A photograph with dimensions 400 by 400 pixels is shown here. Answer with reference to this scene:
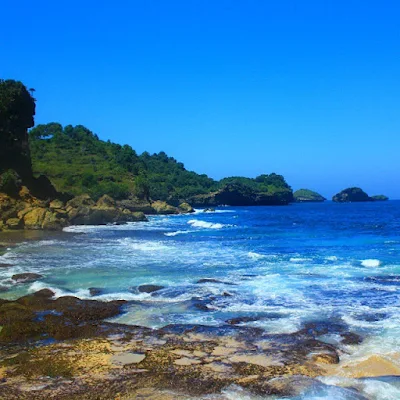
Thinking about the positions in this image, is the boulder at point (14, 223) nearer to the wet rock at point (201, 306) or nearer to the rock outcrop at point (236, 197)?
the wet rock at point (201, 306)

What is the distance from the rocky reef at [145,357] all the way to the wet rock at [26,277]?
19.9 ft

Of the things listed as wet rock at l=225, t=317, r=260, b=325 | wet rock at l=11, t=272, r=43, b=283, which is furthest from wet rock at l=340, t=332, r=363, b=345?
wet rock at l=11, t=272, r=43, b=283

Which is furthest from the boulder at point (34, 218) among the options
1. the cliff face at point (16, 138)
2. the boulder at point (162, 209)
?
the boulder at point (162, 209)

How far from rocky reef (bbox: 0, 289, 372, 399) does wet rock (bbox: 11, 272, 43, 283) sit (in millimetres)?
6060

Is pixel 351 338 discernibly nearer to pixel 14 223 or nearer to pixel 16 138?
pixel 14 223

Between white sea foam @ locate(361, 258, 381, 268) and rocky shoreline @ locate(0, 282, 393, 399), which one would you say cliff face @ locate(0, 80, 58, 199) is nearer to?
white sea foam @ locate(361, 258, 381, 268)

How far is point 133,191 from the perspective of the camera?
85.7 metres

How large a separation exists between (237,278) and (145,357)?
1152cm

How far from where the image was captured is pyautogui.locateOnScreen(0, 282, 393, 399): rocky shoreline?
9.37 metres

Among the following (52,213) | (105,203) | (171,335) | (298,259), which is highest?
(105,203)

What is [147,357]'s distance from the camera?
11.2 metres

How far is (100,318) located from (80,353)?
3.64m

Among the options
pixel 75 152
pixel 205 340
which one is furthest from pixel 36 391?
pixel 75 152

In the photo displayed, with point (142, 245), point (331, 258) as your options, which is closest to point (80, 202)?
point (142, 245)
